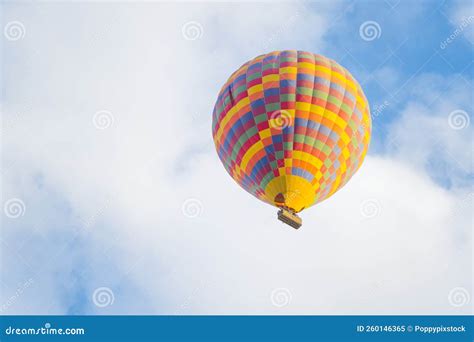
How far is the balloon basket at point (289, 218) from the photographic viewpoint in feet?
92.3

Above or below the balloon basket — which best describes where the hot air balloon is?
above

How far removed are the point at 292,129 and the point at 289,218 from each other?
337 cm

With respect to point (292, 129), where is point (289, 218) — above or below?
below

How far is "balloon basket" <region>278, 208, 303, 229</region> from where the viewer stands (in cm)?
2812

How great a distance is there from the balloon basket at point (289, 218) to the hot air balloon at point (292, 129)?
0.12 ft

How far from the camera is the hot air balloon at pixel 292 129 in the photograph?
28.6 m

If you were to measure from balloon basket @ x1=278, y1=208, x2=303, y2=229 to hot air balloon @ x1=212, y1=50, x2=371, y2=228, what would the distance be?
37 mm

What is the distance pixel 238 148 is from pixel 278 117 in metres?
2.07

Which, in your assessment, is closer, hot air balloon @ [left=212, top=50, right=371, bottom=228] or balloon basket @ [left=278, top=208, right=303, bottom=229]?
balloon basket @ [left=278, top=208, right=303, bottom=229]

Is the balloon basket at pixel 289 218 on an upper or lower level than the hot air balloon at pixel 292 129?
lower

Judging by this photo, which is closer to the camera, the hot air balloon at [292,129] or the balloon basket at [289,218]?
the balloon basket at [289,218]

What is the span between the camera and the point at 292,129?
94.4 feet
